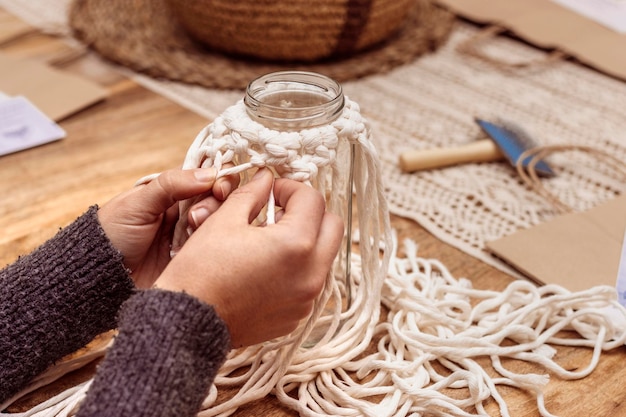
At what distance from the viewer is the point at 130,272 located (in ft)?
2.04

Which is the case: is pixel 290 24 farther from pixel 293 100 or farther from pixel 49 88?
pixel 293 100

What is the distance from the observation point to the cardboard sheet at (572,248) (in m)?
0.75

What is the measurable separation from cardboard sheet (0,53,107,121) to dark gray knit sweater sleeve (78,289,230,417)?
0.62 m

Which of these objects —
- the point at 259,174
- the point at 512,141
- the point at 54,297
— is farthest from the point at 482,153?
the point at 54,297

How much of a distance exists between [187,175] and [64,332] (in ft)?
0.59

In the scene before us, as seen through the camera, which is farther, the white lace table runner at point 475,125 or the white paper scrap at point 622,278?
the white lace table runner at point 475,125

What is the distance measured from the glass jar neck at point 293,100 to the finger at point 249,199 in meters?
0.04

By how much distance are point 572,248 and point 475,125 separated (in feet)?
0.99

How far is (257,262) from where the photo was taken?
52 centimetres

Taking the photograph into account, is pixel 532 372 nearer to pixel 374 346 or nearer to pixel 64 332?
pixel 374 346

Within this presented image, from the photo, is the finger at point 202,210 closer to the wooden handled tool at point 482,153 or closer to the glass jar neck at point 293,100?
the glass jar neck at point 293,100

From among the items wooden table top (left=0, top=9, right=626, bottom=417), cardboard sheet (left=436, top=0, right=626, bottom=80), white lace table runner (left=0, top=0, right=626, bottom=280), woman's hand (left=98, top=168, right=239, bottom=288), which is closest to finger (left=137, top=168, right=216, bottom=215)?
woman's hand (left=98, top=168, right=239, bottom=288)

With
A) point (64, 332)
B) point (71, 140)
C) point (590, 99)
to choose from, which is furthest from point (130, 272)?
point (590, 99)

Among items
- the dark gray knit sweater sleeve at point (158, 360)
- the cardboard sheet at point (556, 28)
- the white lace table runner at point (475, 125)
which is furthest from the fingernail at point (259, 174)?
the cardboard sheet at point (556, 28)
